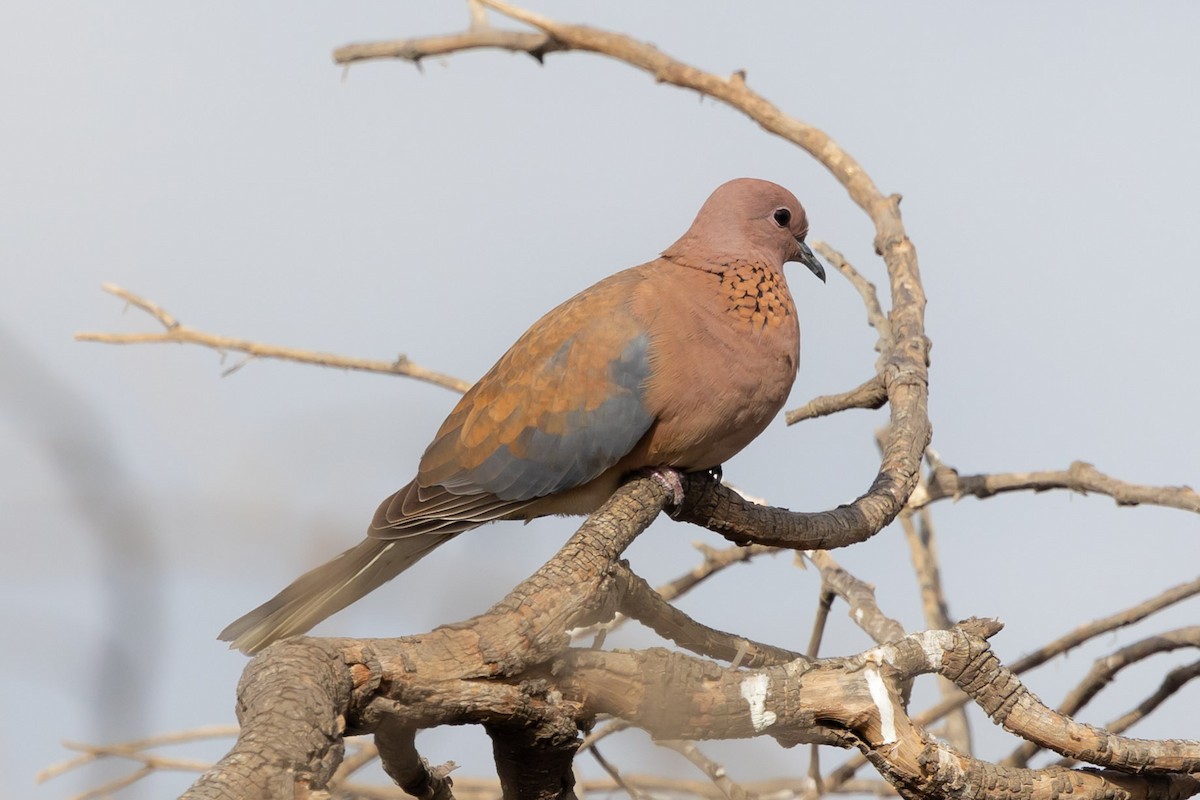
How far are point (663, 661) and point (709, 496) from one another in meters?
1.01

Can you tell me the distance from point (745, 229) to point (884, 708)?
1.74 m

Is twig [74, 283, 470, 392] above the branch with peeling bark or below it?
above

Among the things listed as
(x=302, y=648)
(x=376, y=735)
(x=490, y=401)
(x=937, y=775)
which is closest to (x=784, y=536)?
(x=937, y=775)

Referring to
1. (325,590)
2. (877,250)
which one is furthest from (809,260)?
(325,590)

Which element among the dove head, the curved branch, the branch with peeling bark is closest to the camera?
the branch with peeling bark

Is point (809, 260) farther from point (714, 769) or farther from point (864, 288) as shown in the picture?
point (714, 769)

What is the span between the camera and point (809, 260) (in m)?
3.94

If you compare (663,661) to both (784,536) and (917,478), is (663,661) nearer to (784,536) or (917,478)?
(784,536)

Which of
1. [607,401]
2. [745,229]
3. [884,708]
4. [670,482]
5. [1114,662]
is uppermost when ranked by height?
[745,229]

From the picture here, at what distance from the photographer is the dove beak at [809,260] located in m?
3.90

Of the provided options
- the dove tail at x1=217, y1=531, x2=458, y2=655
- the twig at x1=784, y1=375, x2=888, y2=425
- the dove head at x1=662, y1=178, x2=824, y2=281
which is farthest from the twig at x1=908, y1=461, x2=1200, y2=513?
the dove tail at x1=217, y1=531, x2=458, y2=655

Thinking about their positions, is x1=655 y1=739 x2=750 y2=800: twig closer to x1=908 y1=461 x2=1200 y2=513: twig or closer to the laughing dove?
the laughing dove

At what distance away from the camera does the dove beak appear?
3.90 metres

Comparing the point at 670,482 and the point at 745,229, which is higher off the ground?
the point at 745,229
